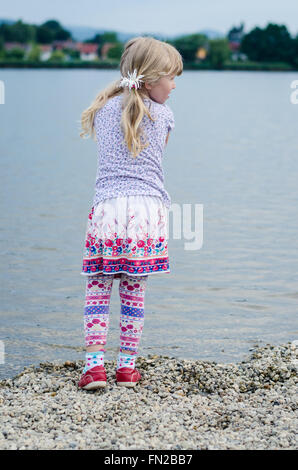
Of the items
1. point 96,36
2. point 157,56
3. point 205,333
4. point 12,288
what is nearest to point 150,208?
point 157,56

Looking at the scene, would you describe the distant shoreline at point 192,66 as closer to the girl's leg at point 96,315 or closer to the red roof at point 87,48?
the red roof at point 87,48

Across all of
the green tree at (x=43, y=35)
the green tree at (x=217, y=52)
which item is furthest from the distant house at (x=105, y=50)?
the green tree at (x=217, y=52)

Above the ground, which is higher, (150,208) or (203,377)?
(150,208)

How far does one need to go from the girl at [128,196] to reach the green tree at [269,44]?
130810 millimetres

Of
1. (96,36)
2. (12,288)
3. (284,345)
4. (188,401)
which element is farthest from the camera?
(96,36)

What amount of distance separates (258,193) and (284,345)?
7.47 metres

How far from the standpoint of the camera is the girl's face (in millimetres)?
4408

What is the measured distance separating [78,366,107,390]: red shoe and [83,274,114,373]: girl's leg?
1.3 inches

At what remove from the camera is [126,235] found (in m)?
4.34

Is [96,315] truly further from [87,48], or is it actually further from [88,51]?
[87,48]

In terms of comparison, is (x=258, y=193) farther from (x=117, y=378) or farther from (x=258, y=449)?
(x=258, y=449)

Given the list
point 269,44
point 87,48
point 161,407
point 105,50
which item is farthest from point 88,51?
point 161,407

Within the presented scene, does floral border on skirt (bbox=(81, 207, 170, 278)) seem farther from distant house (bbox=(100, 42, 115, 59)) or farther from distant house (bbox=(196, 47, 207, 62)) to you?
distant house (bbox=(100, 42, 115, 59))

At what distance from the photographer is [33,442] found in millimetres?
3561
